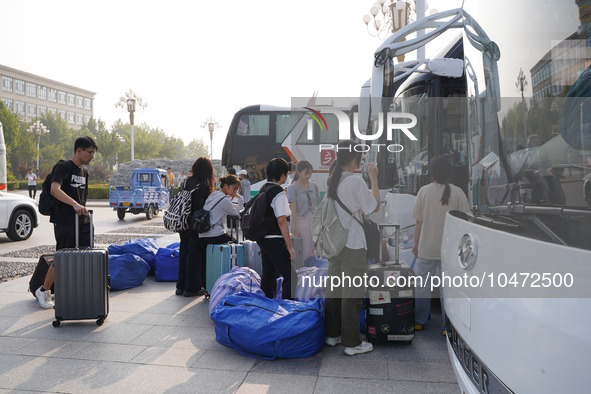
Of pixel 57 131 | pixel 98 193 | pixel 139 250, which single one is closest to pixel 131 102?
pixel 98 193

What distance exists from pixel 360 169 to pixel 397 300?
1.20 m

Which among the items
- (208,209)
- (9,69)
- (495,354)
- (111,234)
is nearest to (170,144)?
(9,69)

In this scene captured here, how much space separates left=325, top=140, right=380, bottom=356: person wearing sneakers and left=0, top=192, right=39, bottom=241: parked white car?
32.4 ft

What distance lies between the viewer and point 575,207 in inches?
64.7

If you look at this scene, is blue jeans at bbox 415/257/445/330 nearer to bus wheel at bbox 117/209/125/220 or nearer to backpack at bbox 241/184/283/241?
backpack at bbox 241/184/283/241

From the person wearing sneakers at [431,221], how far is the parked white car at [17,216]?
1018 centimetres

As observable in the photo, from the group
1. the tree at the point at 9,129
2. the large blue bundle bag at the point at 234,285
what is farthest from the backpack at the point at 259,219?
the tree at the point at 9,129

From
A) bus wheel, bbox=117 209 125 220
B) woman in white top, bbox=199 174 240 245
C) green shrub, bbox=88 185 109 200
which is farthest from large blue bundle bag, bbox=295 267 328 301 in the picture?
green shrub, bbox=88 185 109 200

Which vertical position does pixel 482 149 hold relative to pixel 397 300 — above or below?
above

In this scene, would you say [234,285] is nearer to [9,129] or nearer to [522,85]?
[522,85]

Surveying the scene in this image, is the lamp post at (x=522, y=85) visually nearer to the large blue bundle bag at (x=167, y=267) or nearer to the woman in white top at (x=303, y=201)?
the woman in white top at (x=303, y=201)

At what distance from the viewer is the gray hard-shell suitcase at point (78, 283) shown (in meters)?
4.75

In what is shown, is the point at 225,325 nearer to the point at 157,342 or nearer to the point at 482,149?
the point at 157,342

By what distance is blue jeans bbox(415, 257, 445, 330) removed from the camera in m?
4.68
